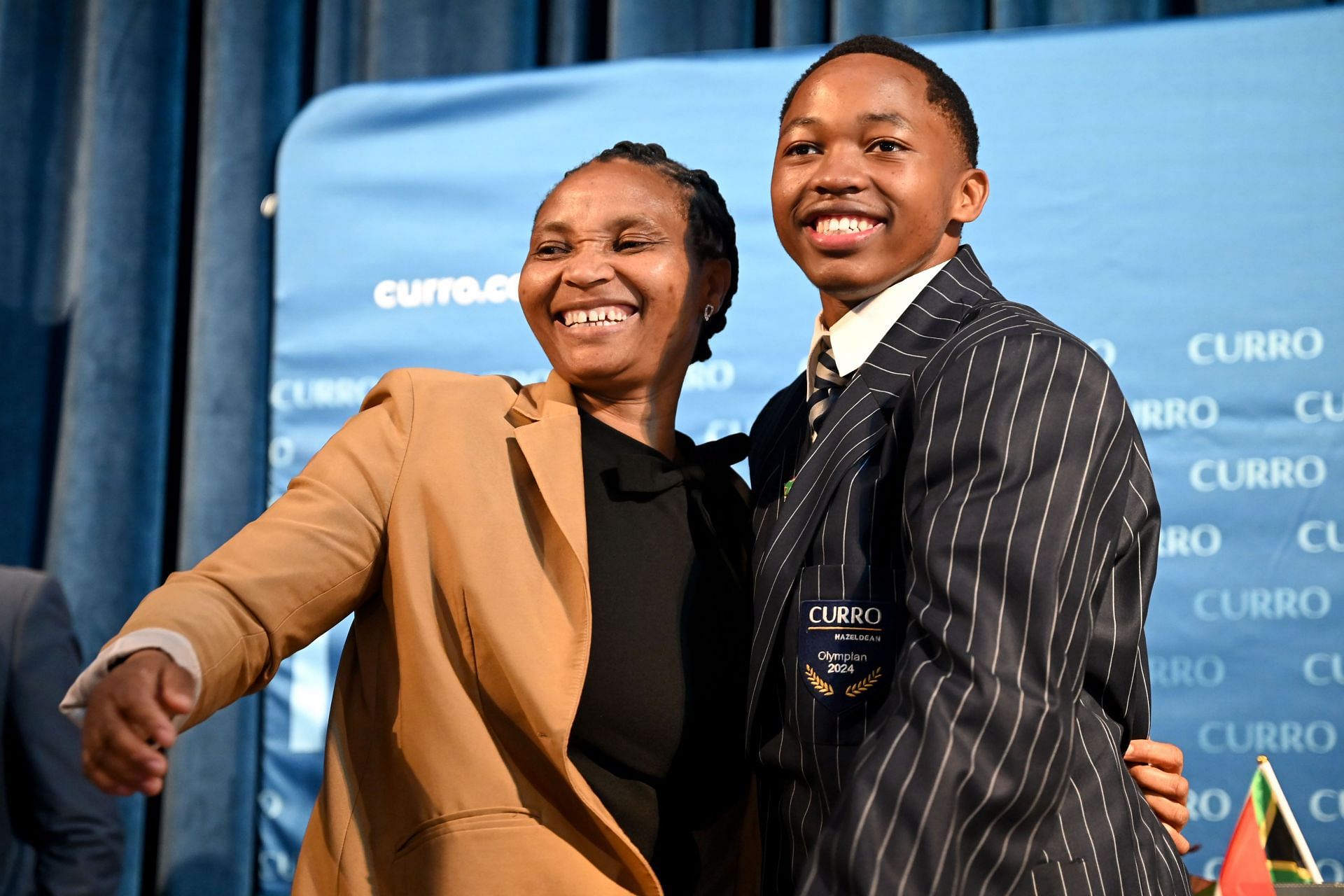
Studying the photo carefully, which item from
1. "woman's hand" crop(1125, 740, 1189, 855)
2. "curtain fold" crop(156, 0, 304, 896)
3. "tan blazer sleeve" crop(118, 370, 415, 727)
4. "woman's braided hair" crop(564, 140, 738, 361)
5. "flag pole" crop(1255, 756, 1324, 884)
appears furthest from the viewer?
"curtain fold" crop(156, 0, 304, 896)

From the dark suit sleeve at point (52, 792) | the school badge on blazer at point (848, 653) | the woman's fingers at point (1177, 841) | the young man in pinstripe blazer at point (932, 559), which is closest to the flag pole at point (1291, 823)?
the woman's fingers at point (1177, 841)

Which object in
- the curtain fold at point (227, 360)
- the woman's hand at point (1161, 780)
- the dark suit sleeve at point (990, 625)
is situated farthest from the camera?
the curtain fold at point (227, 360)

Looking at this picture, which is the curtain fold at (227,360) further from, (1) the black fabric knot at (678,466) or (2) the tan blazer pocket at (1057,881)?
(2) the tan blazer pocket at (1057,881)

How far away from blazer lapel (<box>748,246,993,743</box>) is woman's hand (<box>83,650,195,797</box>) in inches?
22.4

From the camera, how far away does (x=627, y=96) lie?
2723 millimetres

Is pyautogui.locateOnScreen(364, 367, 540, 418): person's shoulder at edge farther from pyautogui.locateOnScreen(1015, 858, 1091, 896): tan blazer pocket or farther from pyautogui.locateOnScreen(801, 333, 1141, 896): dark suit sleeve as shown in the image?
pyautogui.locateOnScreen(1015, 858, 1091, 896): tan blazer pocket

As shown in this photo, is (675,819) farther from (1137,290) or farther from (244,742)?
(244,742)

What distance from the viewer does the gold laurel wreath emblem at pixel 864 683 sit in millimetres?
1243

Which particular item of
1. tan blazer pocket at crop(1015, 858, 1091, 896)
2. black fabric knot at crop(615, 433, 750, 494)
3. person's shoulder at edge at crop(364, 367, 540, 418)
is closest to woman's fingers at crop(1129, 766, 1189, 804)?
tan blazer pocket at crop(1015, 858, 1091, 896)

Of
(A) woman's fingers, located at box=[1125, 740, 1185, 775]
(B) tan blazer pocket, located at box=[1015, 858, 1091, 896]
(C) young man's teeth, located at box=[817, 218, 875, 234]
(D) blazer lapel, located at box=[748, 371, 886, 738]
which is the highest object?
(C) young man's teeth, located at box=[817, 218, 875, 234]

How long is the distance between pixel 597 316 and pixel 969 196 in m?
0.50

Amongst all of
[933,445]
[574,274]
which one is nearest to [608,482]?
[574,274]

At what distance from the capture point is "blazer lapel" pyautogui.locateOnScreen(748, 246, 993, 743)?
4.39ft

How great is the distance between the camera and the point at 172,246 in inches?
128
